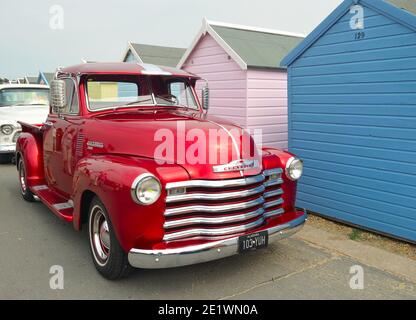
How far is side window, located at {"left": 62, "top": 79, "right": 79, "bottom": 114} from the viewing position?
442cm

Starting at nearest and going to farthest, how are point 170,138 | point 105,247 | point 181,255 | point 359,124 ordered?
1. point 181,255
2. point 170,138
3. point 105,247
4. point 359,124

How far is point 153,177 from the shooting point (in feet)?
9.78

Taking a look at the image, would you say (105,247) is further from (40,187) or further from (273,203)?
(40,187)

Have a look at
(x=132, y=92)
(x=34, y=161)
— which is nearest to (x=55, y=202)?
(x=34, y=161)

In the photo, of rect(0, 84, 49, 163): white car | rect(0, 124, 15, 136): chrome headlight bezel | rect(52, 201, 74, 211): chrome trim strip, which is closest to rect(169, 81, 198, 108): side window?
rect(52, 201, 74, 211): chrome trim strip

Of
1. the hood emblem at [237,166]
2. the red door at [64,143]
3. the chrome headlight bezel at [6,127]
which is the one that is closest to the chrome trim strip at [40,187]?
A: the red door at [64,143]

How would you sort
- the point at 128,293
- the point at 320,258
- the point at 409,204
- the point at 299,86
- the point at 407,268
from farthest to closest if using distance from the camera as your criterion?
1. the point at 299,86
2. the point at 409,204
3. the point at 320,258
4. the point at 407,268
5. the point at 128,293

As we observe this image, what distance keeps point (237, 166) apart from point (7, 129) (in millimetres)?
7449

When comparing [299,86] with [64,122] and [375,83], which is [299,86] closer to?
[375,83]

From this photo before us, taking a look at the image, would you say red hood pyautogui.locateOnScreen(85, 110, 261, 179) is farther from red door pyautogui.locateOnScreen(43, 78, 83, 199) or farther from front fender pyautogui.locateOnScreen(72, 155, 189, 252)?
red door pyautogui.locateOnScreen(43, 78, 83, 199)

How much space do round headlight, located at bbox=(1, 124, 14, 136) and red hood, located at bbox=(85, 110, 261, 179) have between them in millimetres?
5908
